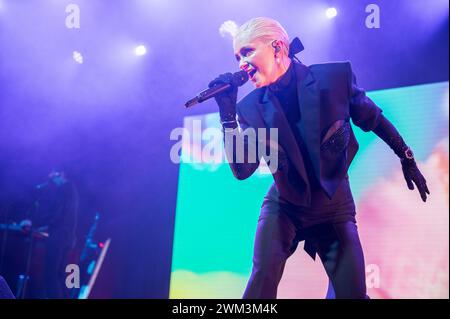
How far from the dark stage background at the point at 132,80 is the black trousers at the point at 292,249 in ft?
7.14

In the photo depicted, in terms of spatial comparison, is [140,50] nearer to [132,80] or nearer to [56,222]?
[132,80]

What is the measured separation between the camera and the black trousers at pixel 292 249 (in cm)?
172

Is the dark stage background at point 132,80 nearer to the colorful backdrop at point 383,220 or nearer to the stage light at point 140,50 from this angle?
the stage light at point 140,50

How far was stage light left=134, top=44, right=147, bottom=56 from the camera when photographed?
523 cm

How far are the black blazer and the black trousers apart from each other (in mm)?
128

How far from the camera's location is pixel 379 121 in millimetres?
2117

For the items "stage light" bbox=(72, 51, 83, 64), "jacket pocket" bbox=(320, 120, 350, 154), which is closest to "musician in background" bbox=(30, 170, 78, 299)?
"stage light" bbox=(72, 51, 83, 64)

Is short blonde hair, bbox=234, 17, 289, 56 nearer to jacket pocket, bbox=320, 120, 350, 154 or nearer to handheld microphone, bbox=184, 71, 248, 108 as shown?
handheld microphone, bbox=184, 71, 248, 108

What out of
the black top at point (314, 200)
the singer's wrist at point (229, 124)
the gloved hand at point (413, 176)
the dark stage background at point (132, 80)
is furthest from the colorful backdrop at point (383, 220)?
the singer's wrist at point (229, 124)

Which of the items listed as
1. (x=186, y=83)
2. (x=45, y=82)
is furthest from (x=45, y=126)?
(x=186, y=83)

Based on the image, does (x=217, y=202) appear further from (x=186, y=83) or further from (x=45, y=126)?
(x=45, y=126)

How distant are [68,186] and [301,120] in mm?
4491

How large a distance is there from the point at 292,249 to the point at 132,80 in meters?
3.98

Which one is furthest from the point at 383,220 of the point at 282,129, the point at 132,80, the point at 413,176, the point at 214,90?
the point at 132,80
